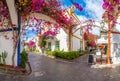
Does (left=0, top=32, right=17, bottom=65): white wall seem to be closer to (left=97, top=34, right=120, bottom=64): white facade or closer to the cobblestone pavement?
the cobblestone pavement

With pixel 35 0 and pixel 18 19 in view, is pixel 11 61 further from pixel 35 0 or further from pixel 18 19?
pixel 35 0

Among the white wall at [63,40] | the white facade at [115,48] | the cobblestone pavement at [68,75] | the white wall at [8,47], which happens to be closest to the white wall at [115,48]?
the white facade at [115,48]

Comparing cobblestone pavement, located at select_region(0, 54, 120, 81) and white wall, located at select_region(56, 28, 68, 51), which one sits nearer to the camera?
cobblestone pavement, located at select_region(0, 54, 120, 81)

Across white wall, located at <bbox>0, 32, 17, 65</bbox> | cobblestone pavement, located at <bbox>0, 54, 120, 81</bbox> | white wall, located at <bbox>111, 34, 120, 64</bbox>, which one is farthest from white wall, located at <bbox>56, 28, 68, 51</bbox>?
white wall, located at <bbox>0, 32, 17, 65</bbox>

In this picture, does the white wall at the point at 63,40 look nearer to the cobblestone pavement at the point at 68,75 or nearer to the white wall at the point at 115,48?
the white wall at the point at 115,48

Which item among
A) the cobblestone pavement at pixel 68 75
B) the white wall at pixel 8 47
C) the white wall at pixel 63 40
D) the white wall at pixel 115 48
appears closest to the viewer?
the cobblestone pavement at pixel 68 75

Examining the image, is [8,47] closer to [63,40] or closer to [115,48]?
[115,48]

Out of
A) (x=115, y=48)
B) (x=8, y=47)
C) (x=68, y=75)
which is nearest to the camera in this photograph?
(x=68, y=75)

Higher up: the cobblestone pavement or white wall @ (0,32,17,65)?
white wall @ (0,32,17,65)

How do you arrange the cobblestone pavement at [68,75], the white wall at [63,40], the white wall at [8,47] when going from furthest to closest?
the white wall at [63,40]
the white wall at [8,47]
the cobblestone pavement at [68,75]

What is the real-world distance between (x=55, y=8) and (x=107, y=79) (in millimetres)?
9428

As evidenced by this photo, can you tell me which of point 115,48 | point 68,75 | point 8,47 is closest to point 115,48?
point 115,48

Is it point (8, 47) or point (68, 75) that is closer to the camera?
point (68, 75)

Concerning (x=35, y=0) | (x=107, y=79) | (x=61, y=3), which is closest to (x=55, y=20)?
(x=61, y=3)
